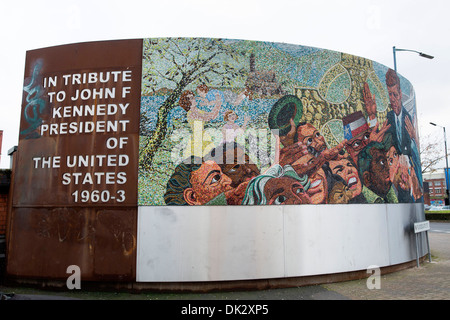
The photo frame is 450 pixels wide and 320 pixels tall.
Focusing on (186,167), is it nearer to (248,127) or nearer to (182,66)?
(248,127)

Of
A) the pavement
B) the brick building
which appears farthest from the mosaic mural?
the brick building

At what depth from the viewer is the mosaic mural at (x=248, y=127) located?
719 centimetres

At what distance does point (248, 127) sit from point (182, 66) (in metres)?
2.00

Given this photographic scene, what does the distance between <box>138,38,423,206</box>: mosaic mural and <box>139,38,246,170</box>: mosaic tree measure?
2cm

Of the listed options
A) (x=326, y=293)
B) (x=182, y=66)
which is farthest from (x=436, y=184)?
(x=182, y=66)

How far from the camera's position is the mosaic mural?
719cm

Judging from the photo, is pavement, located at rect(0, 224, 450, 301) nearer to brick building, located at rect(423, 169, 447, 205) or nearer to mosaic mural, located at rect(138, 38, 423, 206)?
mosaic mural, located at rect(138, 38, 423, 206)

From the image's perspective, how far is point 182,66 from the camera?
7.47 meters

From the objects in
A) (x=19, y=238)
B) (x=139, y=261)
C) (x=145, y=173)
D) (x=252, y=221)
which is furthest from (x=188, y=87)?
(x=19, y=238)

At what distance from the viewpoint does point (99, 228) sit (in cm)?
709

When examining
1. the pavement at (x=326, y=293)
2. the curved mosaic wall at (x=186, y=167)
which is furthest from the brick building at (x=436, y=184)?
the curved mosaic wall at (x=186, y=167)

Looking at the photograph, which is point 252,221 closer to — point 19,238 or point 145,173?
point 145,173

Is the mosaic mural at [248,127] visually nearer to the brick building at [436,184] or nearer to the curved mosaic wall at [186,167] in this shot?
the curved mosaic wall at [186,167]
